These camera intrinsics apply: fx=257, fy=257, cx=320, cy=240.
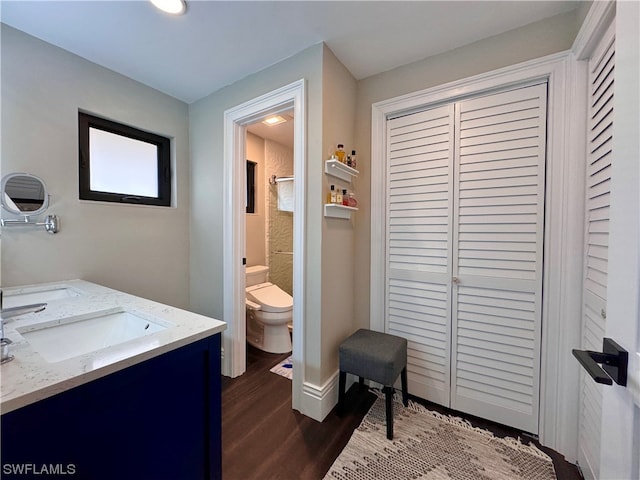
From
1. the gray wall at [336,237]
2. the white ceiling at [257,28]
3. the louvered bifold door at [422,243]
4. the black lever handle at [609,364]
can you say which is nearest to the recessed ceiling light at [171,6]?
the white ceiling at [257,28]

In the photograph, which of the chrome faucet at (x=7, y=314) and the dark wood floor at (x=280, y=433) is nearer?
the chrome faucet at (x=7, y=314)

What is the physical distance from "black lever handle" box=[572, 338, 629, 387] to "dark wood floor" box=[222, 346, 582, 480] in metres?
1.22

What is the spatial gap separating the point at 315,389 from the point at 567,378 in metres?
1.32

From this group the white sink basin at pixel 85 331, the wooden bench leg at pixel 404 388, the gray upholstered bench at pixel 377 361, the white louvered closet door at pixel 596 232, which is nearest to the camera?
the white sink basin at pixel 85 331

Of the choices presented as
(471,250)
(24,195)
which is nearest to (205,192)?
(24,195)

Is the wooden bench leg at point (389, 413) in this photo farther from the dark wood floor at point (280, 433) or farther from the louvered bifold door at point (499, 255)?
the louvered bifold door at point (499, 255)

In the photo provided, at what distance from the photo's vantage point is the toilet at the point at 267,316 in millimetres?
2359

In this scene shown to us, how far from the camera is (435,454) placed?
1323 millimetres

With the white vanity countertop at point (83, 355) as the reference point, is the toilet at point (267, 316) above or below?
below

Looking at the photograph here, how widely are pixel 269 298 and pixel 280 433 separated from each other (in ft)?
3.93

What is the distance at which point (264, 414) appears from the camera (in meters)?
1.61

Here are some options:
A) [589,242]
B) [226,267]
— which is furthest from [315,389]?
[589,242]

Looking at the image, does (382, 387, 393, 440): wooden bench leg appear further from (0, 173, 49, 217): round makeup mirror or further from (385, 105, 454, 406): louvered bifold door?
(0, 173, 49, 217): round makeup mirror

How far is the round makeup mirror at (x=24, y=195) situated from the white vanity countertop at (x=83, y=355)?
0.66 metres
